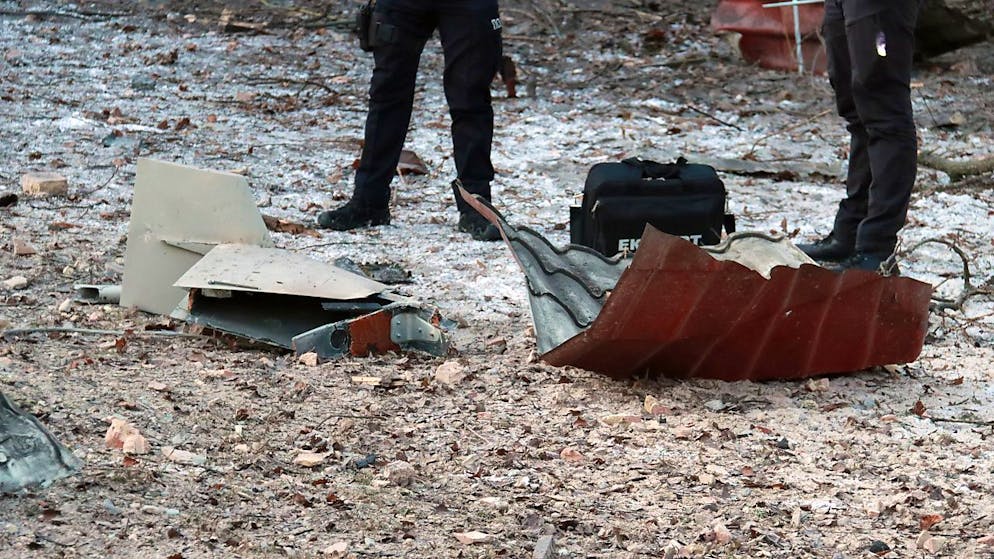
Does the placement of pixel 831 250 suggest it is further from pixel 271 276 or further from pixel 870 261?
pixel 271 276

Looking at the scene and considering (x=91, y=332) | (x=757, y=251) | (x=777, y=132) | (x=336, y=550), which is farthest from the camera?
(x=777, y=132)

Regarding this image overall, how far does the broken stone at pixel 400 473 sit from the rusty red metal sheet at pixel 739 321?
663 mm

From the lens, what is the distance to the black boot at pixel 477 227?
5174mm

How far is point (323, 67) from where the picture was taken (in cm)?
850

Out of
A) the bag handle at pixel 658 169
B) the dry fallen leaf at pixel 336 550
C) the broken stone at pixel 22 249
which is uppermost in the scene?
the bag handle at pixel 658 169

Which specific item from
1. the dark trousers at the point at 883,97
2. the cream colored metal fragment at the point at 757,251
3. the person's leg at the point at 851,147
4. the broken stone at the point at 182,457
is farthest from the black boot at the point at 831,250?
the broken stone at the point at 182,457

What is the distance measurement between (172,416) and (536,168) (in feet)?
12.5

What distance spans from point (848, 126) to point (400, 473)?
2810 mm

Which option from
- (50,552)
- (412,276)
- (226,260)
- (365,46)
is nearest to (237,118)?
(365,46)

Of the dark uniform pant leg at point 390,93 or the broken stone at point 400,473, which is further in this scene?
the dark uniform pant leg at point 390,93

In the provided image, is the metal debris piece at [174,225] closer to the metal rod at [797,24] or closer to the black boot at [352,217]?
the black boot at [352,217]

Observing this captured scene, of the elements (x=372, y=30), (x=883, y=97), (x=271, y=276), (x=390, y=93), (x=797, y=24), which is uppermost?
(x=797, y=24)

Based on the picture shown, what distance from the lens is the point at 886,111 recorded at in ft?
14.4

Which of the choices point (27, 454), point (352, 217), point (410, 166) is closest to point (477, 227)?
point (352, 217)
